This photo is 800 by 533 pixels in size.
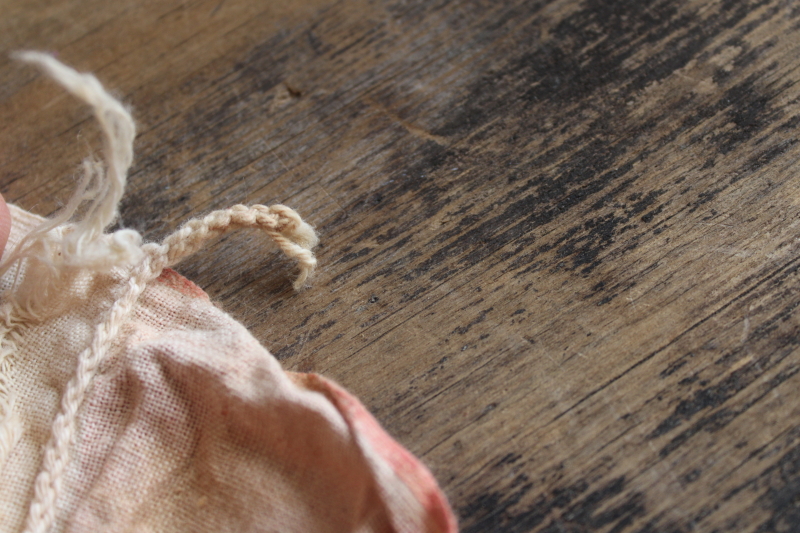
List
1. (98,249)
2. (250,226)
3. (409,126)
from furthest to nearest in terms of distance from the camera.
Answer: (409,126), (250,226), (98,249)

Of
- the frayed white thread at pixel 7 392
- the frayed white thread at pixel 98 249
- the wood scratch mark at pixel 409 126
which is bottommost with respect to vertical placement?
the frayed white thread at pixel 7 392

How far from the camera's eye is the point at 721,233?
86 cm

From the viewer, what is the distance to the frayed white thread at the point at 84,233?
632 mm

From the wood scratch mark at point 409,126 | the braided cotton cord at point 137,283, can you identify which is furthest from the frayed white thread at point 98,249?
the wood scratch mark at point 409,126

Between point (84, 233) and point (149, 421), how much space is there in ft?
0.77

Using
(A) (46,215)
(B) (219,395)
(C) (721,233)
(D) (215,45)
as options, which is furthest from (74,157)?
(C) (721,233)

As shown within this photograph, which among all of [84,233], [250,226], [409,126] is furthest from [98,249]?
[409,126]

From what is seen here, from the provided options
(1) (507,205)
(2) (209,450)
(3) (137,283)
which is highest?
(1) (507,205)

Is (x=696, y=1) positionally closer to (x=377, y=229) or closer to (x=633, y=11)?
(x=633, y=11)

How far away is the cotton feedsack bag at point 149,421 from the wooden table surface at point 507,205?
118mm

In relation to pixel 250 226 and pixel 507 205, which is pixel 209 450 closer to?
pixel 250 226

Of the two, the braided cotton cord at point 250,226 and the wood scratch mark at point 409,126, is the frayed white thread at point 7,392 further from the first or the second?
the wood scratch mark at point 409,126

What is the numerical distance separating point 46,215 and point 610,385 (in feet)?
2.92

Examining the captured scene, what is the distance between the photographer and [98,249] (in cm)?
71
